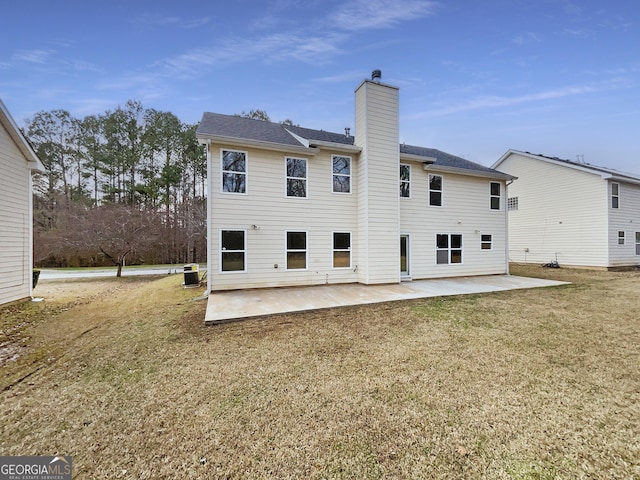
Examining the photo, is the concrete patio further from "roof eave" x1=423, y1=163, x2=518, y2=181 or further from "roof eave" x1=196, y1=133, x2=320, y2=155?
"roof eave" x1=196, y1=133, x2=320, y2=155

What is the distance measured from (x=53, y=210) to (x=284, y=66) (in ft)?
64.7

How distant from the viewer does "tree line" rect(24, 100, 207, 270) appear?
20.6 meters

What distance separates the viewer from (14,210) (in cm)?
753

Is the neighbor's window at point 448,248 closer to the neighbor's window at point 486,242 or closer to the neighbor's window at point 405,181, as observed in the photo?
the neighbor's window at point 486,242

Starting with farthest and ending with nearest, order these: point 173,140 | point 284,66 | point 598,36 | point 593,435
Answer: point 173,140
point 284,66
point 598,36
point 593,435

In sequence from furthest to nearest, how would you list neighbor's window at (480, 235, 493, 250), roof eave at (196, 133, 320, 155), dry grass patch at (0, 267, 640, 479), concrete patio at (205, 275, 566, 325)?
1. neighbor's window at (480, 235, 493, 250)
2. roof eave at (196, 133, 320, 155)
3. concrete patio at (205, 275, 566, 325)
4. dry grass patch at (0, 267, 640, 479)

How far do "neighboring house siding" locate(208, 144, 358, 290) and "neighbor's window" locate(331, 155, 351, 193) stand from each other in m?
0.17

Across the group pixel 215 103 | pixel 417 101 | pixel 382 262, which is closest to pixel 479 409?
pixel 382 262

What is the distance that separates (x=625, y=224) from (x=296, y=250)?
17475 millimetres

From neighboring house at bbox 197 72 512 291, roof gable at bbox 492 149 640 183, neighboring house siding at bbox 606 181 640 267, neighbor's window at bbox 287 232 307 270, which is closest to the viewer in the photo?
neighboring house at bbox 197 72 512 291

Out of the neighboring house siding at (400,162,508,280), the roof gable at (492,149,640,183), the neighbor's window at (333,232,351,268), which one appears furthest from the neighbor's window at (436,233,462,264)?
the roof gable at (492,149,640,183)

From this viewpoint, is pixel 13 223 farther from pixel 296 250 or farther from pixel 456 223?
pixel 456 223

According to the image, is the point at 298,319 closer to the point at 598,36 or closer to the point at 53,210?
the point at 598,36

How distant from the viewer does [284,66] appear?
45.2 ft
